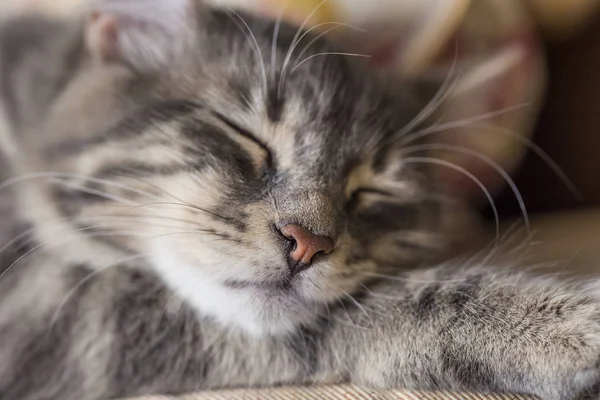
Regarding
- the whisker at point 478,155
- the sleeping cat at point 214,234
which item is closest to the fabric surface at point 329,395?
the sleeping cat at point 214,234

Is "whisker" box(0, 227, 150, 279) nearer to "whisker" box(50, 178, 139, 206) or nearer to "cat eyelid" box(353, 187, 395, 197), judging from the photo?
"whisker" box(50, 178, 139, 206)

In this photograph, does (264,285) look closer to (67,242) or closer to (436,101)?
(67,242)

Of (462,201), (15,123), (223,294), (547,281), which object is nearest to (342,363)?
(223,294)

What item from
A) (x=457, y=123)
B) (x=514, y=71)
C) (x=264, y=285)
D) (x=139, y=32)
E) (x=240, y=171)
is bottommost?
(x=264, y=285)

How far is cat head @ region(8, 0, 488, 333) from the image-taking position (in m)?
0.79

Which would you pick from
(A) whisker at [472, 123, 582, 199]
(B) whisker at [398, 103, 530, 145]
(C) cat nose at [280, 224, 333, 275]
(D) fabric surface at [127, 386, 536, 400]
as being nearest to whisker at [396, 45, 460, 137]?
(B) whisker at [398, 103, 530, 145]

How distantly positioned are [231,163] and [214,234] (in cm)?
10

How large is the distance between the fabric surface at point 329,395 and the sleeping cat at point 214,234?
0.03 m

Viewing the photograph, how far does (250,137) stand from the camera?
2.82 ft

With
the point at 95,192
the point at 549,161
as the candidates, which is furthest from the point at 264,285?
the point at 549,161

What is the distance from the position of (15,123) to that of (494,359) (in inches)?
28.3

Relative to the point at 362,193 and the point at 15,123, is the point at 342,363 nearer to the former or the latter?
the point at 362,193

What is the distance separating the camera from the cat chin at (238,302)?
2.61 ft

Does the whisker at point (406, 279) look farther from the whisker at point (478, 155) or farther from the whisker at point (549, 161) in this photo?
the whisker at point (549, 161)
